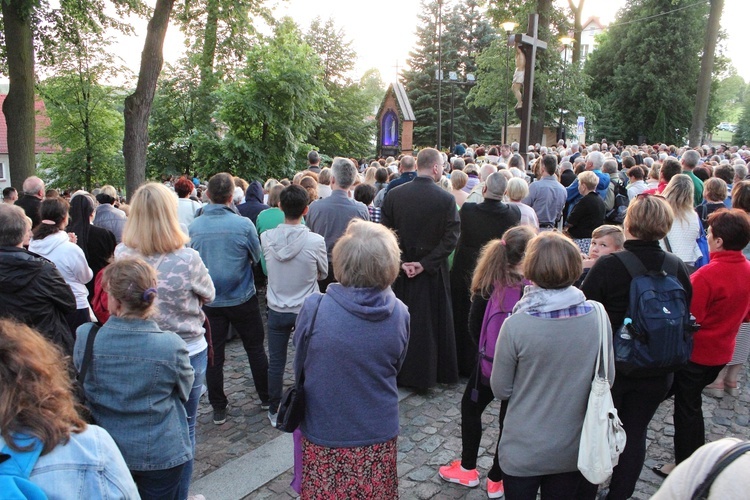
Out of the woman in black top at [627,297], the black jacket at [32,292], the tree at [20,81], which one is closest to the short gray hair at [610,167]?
the woman in black top at [627,297]

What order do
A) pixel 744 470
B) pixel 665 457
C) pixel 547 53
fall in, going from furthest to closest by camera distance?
1. pixel 547 53
2. pixel 665 457
3. pixel 744 470

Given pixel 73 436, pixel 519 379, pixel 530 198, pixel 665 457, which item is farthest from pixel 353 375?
pixel 530 198

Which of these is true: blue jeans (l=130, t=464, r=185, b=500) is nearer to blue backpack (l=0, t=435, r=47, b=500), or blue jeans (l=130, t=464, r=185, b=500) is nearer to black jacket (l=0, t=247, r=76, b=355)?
blue backpack (l=0, t=435, r=47, b=500)

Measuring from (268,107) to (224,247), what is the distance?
1102cm

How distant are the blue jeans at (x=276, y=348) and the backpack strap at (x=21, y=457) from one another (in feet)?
9.79

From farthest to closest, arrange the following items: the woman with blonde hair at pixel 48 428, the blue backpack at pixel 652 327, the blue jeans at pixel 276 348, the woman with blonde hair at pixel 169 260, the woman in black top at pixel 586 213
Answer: the woman in black top at pixel 586 213
the blue jeans at pixel 276 348
the woman with blonde hair at pixel 169 260
the blue backpack at pixel 652 327
the woman with blonde hair at pixel 48 428

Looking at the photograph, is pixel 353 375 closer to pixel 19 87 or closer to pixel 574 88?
pixel 19 87

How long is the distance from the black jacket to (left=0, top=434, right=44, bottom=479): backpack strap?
7.67 feet

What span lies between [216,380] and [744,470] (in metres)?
4.15

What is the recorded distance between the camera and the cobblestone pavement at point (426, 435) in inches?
154

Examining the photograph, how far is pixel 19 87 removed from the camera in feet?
43.9

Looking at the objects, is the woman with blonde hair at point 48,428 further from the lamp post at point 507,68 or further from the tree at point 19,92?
the lamp post at point 507,68

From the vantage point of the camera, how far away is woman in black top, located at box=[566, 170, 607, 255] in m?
7.15

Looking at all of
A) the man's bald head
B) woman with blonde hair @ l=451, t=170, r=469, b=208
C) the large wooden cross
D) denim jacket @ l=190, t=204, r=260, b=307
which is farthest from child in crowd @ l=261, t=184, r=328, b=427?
the large wooden cross
